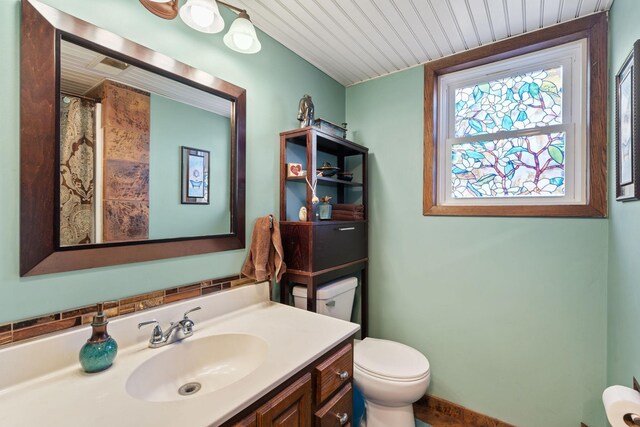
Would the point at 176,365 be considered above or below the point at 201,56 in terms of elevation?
below

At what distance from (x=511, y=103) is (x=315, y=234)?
1.45 metres

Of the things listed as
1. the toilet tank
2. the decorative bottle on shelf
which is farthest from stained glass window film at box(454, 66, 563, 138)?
the decorative bottle on shelf

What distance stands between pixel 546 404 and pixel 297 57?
247cm

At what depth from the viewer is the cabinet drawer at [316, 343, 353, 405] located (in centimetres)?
98

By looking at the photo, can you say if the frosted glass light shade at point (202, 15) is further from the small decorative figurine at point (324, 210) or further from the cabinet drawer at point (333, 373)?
the cabinet drawer at point (333, 373)

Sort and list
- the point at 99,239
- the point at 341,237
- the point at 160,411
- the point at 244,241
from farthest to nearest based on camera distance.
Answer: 1. the point at 341,237
2. the point at 244,241
3. the point at 99,239
4. the point at 160,411

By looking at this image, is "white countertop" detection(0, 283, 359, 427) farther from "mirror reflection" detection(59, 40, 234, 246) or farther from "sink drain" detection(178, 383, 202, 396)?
"mirror reflection" detection(59, 40, 234, 246)

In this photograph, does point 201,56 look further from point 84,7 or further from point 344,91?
point 344,91

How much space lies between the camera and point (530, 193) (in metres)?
1.63

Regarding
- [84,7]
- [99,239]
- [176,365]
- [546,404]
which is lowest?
[546,404]

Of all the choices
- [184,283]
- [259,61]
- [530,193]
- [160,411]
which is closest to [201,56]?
[259,61]

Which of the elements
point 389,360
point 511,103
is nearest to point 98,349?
point 389,360

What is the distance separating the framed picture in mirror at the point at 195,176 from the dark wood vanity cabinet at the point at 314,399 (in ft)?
2.75

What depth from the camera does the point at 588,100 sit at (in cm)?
142
